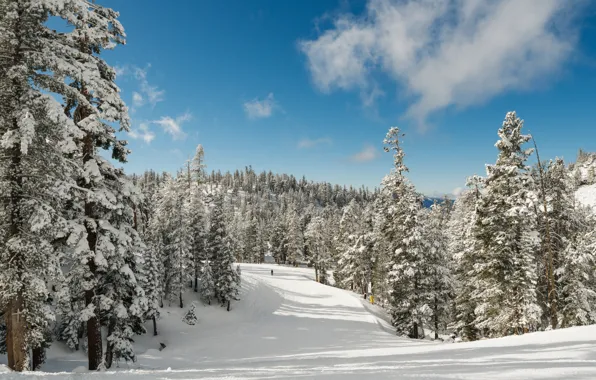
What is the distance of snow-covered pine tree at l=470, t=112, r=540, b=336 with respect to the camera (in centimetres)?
1872

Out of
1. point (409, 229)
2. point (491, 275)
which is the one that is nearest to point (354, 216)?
point (409, 229)

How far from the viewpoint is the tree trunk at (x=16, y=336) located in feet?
31.6

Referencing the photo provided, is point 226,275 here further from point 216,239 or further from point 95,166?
point 95,166

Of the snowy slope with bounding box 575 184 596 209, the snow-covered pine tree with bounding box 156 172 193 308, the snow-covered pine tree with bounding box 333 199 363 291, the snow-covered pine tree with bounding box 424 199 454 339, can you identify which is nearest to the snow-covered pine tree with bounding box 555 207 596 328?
the snow-covered pine tree with bounding box 424 199 454 339

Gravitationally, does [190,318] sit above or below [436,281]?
below

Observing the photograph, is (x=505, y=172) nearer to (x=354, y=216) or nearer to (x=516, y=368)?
(x=516, y=368)

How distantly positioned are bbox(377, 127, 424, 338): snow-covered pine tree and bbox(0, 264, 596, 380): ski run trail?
8.38 feet

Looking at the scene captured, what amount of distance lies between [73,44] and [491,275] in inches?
950

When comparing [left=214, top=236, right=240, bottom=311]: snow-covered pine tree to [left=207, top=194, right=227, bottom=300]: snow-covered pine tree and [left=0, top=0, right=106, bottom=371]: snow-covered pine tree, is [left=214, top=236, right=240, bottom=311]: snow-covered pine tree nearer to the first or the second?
[left=207, top=194, right=227, bottom=300]: snow-covered pine tree

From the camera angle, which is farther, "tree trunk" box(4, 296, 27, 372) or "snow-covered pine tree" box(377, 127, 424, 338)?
"snow-covered pine tree" box(377, 127, 424, 338)

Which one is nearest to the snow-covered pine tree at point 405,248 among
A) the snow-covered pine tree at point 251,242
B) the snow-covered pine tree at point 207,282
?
the snow-covered pine tree at point 207,282

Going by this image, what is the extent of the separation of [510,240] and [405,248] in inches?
334

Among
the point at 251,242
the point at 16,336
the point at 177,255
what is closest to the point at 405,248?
the point at 16,336

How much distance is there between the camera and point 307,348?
1081 inches
